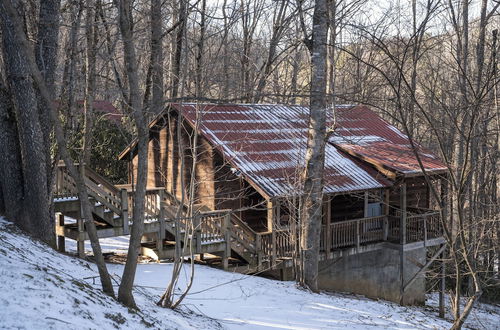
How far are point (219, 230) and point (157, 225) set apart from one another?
1968 mm

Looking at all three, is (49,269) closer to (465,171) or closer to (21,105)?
(21,105)

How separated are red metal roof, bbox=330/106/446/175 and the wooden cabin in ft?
0.19

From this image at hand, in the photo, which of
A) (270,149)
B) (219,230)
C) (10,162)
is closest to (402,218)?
(270,149)

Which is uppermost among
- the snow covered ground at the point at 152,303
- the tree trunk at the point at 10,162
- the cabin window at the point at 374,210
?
the tree trunk at the point at 10,162

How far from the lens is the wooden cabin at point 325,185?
55.7 feet

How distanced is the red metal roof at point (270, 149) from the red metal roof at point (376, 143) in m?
0.55

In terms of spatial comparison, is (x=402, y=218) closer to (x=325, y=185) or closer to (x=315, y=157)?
(x=325, y=185)

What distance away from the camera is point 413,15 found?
33219 millimetres

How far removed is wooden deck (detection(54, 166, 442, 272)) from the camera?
585 inches

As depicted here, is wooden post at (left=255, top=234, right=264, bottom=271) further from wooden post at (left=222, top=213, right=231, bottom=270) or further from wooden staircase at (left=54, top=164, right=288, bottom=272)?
wooden post at (left=222, top=213, right=231, bottom=270)

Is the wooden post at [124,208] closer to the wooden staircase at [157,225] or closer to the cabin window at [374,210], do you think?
the wooden staircase at [157,225]

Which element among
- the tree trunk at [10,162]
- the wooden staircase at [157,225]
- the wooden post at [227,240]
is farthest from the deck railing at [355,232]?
the tree trunk at [10,162]

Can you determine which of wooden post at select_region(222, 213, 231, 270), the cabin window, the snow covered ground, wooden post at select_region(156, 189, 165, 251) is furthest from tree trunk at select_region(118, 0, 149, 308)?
the cabin window

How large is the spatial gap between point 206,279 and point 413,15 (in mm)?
25064
